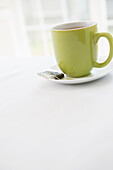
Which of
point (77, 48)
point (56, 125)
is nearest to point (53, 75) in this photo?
point (77, 48)

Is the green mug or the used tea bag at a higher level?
the green mug

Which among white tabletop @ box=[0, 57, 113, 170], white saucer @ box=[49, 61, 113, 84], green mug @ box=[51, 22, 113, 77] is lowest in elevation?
white tabletop @ box=[0, 57, 113, 170]

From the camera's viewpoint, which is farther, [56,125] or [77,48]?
[77,48]

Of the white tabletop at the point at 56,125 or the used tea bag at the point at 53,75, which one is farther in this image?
the used tea bag at the point at 53,75

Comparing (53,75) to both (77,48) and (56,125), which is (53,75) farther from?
(56,125)

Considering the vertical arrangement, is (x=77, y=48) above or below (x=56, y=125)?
above

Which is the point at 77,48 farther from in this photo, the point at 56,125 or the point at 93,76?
the point at 56,125
